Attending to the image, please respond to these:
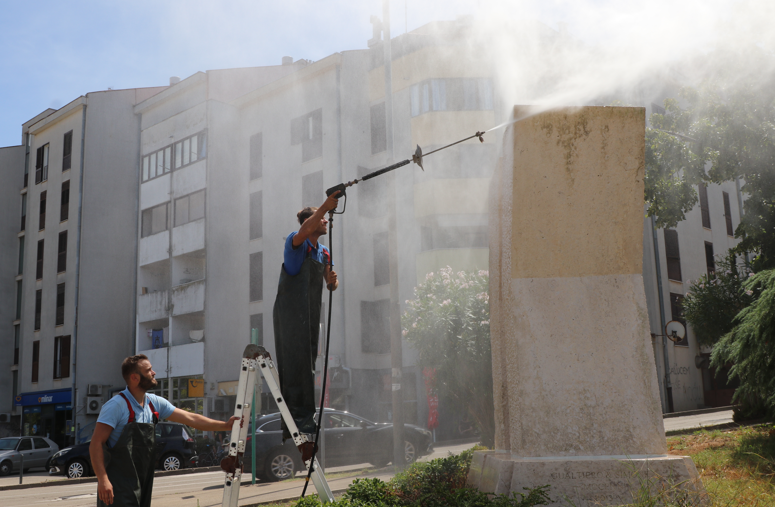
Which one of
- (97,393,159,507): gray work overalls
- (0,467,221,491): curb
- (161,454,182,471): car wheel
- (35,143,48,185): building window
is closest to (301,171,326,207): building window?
(161,454,182,471): car wheel

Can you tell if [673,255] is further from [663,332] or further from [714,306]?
[714,306]

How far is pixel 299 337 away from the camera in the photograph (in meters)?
4.67

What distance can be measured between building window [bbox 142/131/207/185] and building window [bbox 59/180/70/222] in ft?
16.6

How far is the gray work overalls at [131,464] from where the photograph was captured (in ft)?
14.7

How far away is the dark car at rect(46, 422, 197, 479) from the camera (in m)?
18.7

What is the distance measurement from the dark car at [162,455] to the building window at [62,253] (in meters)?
19.3

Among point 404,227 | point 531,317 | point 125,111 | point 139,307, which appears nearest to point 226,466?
point 531,317

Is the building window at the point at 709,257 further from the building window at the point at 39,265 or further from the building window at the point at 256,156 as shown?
the building window at the point at 39,265

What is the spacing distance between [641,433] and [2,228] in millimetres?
43076

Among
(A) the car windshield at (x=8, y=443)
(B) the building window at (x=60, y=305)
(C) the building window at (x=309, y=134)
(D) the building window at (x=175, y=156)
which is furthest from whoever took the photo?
(B) the building window at (x=60, y=305)

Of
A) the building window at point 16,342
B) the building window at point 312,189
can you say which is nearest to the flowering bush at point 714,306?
the building window at point 312,189

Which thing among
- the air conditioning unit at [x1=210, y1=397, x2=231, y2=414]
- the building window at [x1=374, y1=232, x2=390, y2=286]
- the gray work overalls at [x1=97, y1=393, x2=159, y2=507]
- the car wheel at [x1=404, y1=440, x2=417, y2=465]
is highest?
the building window at [x1=374, y1=232, x2=390, y2=286]

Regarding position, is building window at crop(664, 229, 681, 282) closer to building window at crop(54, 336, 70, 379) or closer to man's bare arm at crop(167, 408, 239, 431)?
building window at crop(54, 336, 70, 379)

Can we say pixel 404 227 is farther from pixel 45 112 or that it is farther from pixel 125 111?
pixel 45 112
